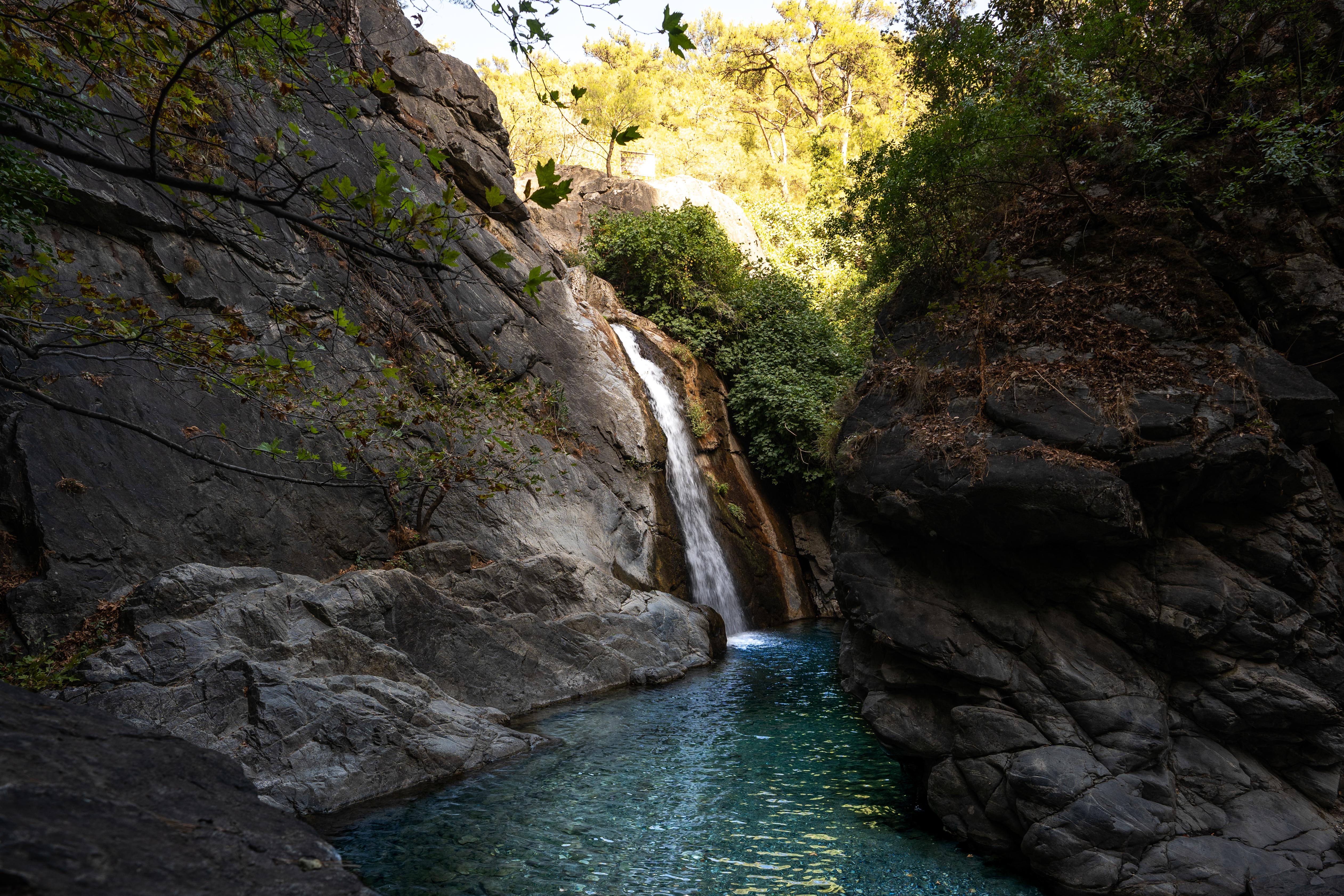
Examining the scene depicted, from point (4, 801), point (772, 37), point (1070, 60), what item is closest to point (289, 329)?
point (4, 801)

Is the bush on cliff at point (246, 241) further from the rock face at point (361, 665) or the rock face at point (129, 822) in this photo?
the rock face at point (361, 665)

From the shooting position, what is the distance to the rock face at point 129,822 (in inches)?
71.4

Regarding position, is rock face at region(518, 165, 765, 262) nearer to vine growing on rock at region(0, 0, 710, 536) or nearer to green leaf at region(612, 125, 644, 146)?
vine growing on rock at region(0, 0, 710, 536)

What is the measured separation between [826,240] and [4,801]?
46.7ft

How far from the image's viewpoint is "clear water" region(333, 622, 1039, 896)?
202 inches

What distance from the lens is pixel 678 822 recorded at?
6.16 meters

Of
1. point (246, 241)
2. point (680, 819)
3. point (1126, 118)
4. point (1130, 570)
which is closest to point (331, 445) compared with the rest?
point (246, 241)

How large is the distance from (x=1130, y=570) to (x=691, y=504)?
11009 millimetres

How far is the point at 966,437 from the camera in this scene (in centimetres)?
577

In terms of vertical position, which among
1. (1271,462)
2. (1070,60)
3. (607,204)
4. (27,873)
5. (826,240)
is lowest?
(27,873)

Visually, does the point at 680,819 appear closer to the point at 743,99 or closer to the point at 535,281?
the point at 535,281

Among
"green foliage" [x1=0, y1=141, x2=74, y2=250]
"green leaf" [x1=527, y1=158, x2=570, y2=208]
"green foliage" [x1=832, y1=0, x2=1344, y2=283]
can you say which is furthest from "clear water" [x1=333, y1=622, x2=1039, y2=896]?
"green foliage" [x1=832, y1=0, x2=1344, y2=283]

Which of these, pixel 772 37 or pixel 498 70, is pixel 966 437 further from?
pixel 498 70

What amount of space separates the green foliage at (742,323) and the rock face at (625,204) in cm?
148
